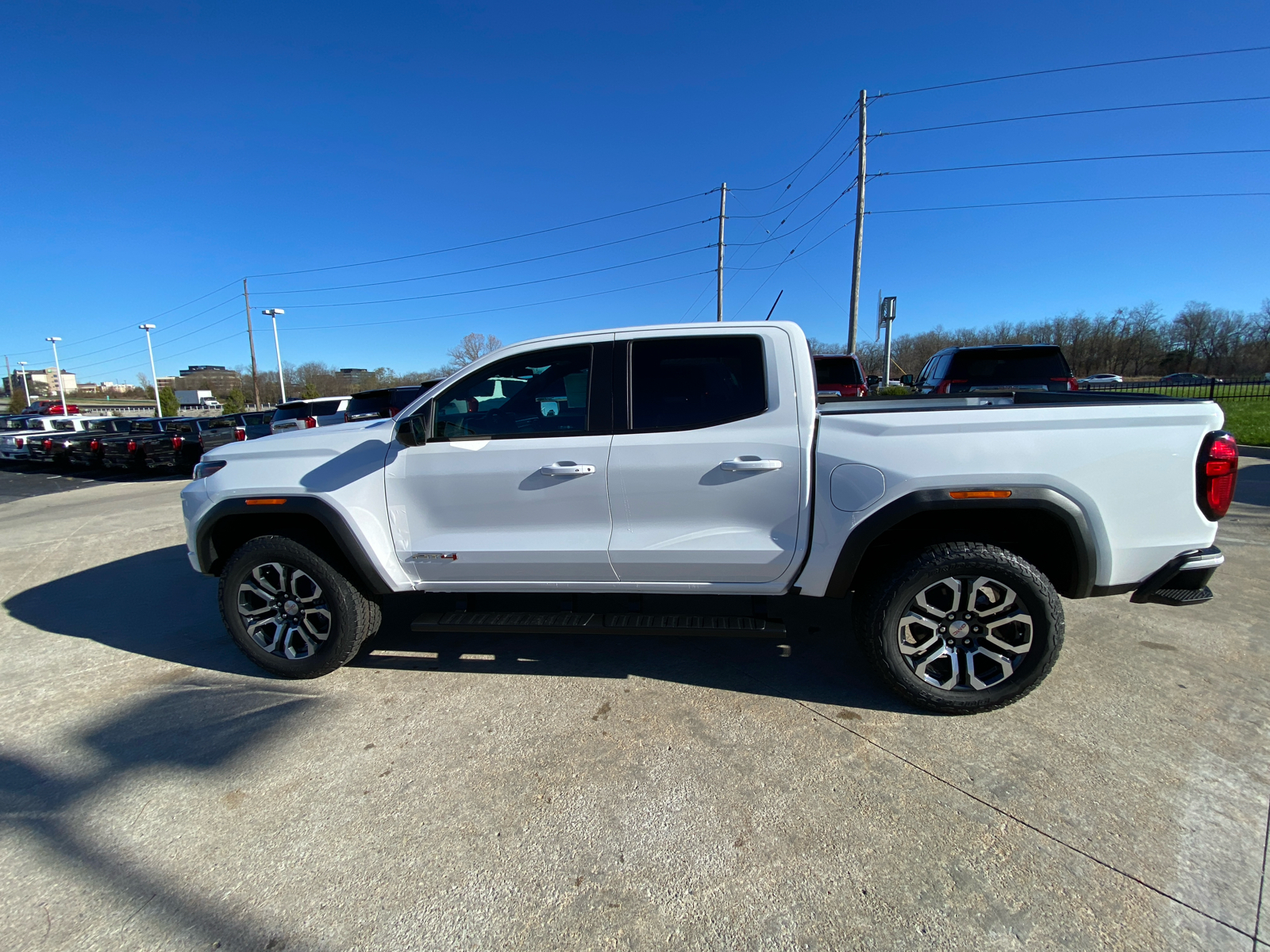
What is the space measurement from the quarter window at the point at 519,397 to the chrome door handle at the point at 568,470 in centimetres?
24

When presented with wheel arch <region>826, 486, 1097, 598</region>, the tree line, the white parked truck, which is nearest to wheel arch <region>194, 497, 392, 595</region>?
wheel arch <region>826, 486, 1097, 598</region>

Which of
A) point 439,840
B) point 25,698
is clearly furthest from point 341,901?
point 25,698

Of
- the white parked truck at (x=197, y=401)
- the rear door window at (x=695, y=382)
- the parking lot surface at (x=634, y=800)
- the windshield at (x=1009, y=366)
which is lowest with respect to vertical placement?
the parking lot surface at (x=634, y=800)

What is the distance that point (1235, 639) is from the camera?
342 cm

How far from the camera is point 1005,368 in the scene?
808 cm

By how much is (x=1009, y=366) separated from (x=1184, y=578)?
6.45 m

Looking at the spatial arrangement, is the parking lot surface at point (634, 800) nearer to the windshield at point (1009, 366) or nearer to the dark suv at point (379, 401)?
the windshield at point (1009, 366)

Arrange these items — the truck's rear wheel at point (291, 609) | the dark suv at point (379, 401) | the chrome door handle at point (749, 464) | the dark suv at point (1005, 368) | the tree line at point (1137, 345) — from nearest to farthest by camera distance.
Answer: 1. the chrome door handle at point (749, 464)
2. the truck's rear wheel at point (291, 609)
3. the dark suv at point (1005, 368)
4. the dark suv at point (379, 401)
5. the tree line at point (1137, 345)

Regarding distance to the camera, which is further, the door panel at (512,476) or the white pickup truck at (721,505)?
the door panel at (512,476)

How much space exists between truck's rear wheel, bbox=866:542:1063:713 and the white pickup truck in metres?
0.01

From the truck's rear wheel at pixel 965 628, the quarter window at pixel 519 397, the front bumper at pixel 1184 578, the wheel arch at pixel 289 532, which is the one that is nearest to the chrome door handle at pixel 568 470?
the quarter window at pixel 519 397

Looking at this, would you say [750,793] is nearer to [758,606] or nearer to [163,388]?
[758,606]

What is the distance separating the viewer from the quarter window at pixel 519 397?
121 inches

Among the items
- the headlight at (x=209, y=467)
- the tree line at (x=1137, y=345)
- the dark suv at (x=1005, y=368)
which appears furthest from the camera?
the tree line at (x=1137, y=345)
